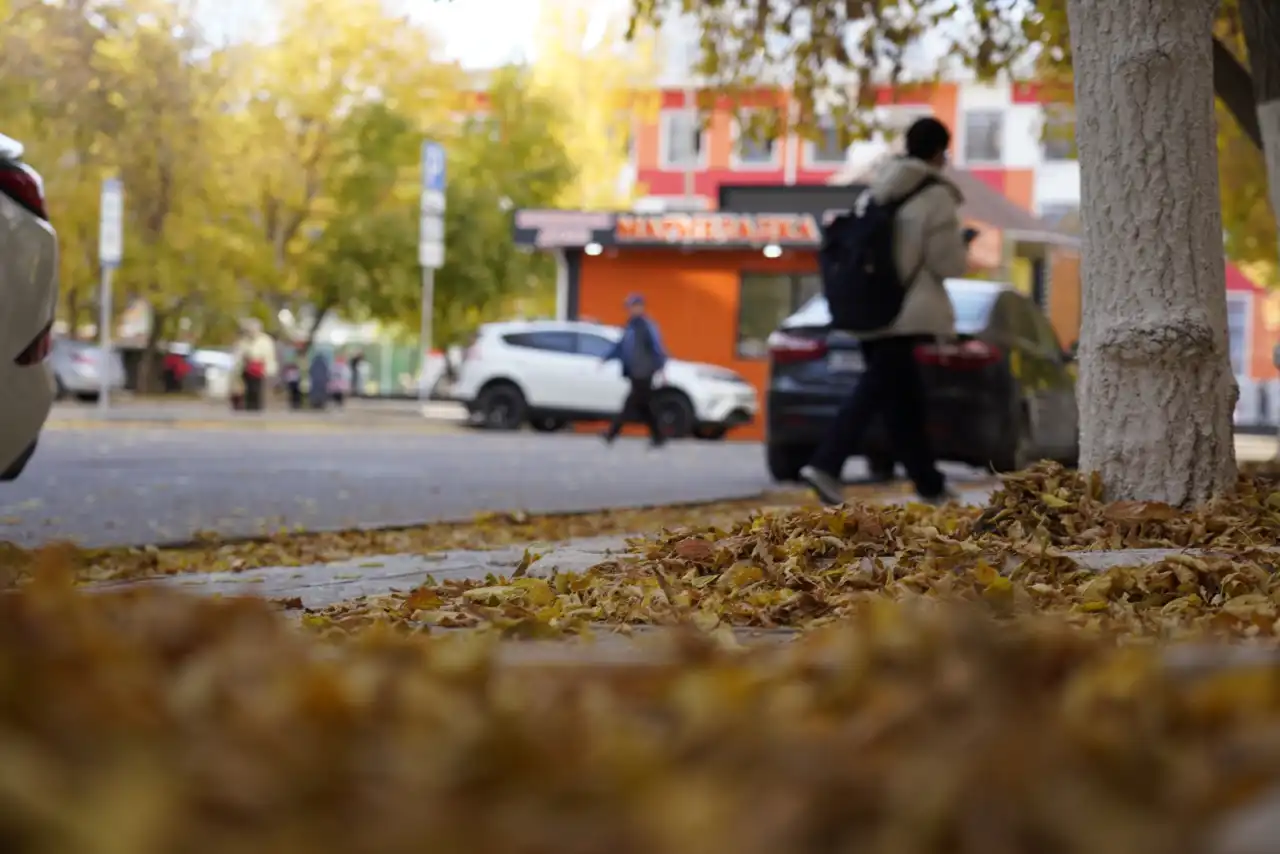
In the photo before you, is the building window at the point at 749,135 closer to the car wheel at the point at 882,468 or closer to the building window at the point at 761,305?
the car wheel at the point at 882,468

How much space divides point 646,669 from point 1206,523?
4.49 metres

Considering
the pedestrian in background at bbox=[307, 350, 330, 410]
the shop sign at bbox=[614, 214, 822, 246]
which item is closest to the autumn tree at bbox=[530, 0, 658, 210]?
the pedestrian in background at bbox=[307, 350, 330, 410]

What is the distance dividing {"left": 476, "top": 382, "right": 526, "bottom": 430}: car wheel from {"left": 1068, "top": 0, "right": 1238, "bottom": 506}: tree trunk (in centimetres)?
2547

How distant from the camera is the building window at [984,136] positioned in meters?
69.8

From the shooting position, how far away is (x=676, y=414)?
31.6 meters

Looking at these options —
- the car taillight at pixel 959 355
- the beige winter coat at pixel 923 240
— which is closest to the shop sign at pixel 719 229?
the car taillight at pixel 959 355

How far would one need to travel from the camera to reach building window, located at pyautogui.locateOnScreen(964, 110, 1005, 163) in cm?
6975

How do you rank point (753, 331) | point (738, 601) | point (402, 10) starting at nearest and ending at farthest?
1. point (738, 601)
2. point (753, 331)
3. point (402, 10)

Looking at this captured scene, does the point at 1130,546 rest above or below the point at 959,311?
below

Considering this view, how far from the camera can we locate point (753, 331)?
38688 mm

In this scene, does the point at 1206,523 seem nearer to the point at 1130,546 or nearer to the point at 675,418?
the point at 1130,546

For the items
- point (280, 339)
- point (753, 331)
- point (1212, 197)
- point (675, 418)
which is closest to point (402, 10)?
point (280, 339)

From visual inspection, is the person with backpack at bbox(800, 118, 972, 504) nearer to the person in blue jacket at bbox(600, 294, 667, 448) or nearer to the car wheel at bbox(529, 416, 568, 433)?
the person in blue jacket at bbox(600, 294, 667, 448)

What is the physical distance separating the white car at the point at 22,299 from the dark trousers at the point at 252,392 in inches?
1274
